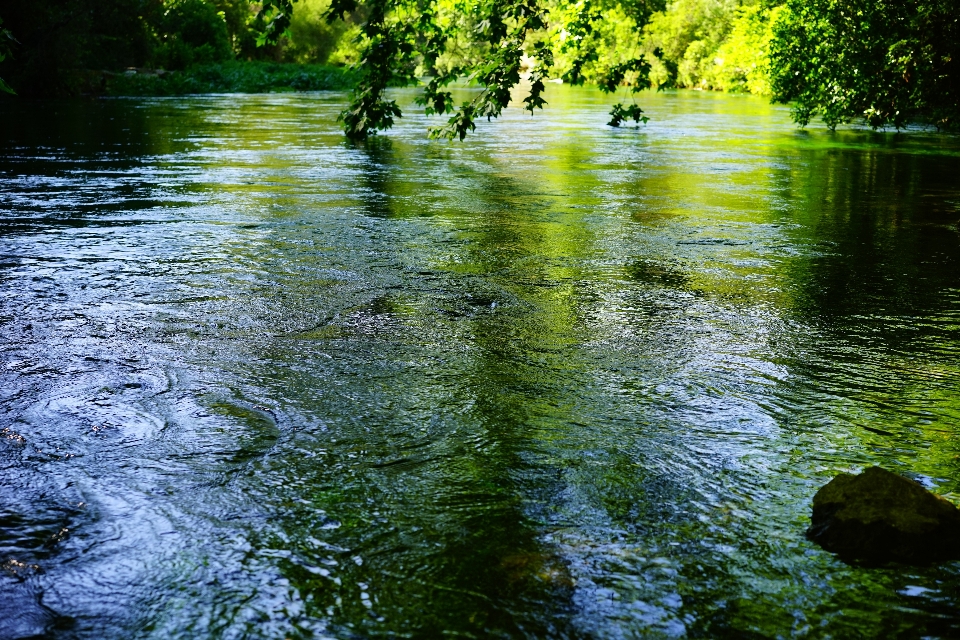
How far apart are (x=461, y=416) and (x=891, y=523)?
1962 mm

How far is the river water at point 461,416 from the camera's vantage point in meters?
3.10

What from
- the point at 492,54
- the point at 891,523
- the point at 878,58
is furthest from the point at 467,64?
the point at 878,58

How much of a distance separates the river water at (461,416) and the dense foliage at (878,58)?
1127cm

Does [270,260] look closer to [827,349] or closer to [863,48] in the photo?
[827,349]

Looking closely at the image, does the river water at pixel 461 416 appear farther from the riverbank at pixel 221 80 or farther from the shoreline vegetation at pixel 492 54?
the riverbank at pixel 221 80

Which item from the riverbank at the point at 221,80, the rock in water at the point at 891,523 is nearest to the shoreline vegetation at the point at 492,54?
the riverbank at the point at 221,80

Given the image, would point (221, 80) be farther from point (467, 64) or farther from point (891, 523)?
point (891, 523)

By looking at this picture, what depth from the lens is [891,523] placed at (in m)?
3.29

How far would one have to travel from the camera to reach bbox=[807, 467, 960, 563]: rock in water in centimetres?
329

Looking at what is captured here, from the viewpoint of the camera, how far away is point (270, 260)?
26.3 feet

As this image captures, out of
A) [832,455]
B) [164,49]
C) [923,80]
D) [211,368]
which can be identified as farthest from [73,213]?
[164,49]

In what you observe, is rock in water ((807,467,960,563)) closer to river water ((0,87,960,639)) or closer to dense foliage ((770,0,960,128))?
river water ((0,87,960,639))

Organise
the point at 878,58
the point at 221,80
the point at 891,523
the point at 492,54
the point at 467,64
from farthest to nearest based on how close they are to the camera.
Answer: the point at 221,80 < the point at 878,58 < the point at 467,64 < the point at 492,54 < the point at 891,523

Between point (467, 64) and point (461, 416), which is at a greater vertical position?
point (467, 64)
